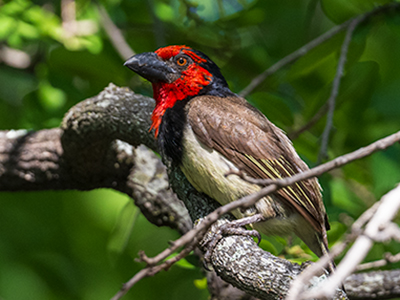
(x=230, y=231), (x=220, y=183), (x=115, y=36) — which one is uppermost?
(x=115, y=36)

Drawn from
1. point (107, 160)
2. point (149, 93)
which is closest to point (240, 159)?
point (107, 160)

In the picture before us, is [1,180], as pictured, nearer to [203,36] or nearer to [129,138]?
[129,138]

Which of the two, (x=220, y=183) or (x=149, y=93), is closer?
(x=220, y=183)

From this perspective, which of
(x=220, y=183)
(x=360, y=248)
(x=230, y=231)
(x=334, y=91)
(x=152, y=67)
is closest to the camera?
(x=360, y=248)

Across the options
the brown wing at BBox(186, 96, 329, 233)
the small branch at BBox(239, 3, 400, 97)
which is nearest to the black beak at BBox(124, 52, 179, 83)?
the brown wing at BBox(186, 96, 329, 233)

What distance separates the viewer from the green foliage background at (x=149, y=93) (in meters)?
3.45

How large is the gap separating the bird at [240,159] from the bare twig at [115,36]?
1135mm

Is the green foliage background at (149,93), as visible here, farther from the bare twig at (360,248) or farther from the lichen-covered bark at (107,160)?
the bare twig at (360,248)

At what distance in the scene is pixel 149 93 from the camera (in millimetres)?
3947

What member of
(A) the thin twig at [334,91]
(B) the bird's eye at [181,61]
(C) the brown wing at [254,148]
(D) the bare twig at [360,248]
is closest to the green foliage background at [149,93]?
(A) the thin twig at [334,91]

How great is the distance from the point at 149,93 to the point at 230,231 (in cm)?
187

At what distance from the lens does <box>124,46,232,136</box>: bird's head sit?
294 centimetres

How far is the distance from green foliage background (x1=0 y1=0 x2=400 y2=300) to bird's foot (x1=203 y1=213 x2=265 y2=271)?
21cm

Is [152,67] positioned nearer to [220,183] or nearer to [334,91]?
[220,183]
